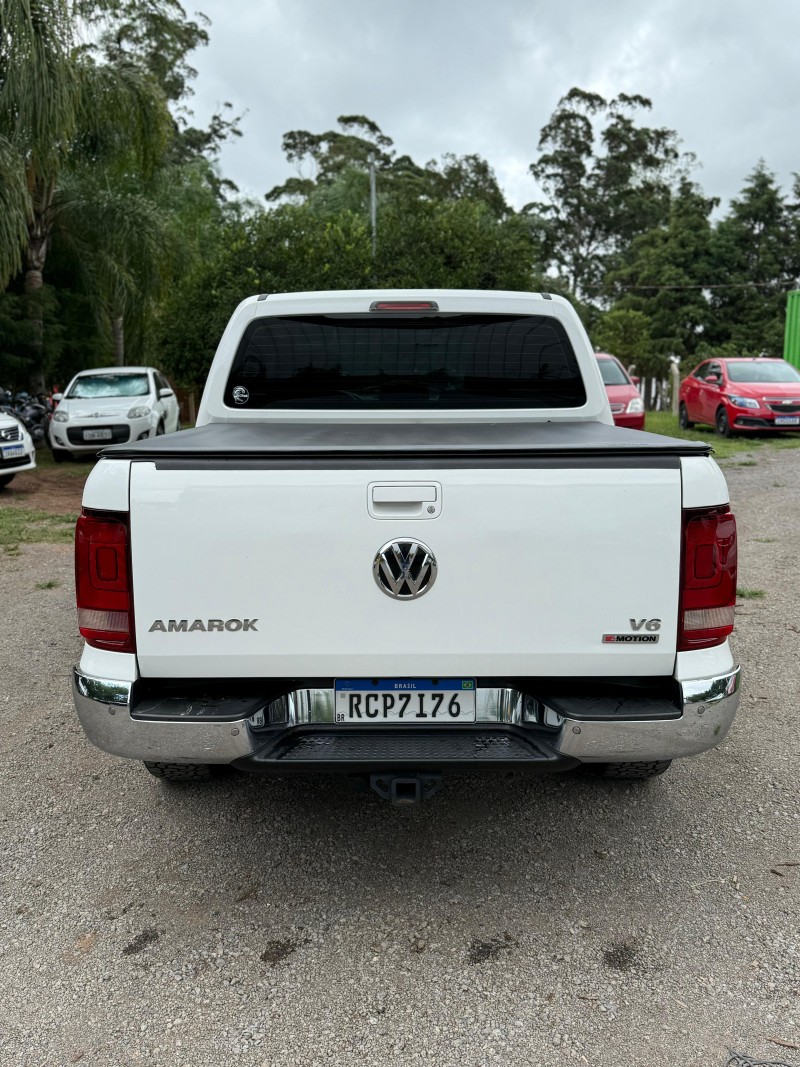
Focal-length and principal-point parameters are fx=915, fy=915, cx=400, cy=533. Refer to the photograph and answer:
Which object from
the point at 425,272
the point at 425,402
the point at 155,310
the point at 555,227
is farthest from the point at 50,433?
the point at 555,227

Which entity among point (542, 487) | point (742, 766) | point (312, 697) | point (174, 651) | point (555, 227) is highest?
point (555, 227)

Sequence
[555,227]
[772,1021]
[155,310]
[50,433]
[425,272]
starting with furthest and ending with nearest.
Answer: [555,227] → [155,310] → [425,272] → [50,433] → [772,1021]

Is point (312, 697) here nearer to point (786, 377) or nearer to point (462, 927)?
point (462, 927)

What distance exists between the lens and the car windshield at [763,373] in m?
18.0

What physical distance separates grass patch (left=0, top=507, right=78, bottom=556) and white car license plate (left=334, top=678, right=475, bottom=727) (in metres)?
7.26

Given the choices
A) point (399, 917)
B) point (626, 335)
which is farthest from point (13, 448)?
point (626, 335)

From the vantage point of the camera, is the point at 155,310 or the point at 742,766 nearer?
the point at 742,766

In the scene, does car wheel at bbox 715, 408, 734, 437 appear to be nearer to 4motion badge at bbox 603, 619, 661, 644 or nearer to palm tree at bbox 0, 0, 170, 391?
palm tree at bbox 0, 0, 170, 391

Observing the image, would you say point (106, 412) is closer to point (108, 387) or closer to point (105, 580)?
point (108, 387)

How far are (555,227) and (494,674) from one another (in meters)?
57.6

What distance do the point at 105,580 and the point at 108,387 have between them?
1430cm

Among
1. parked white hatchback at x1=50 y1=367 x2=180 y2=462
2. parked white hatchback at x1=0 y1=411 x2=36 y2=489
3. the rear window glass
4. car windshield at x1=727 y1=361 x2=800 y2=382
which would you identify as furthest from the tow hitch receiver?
car windshield at x1=727 y1=361 x2=800 y2=382

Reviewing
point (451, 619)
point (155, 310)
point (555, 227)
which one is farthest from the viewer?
point (555, 227)

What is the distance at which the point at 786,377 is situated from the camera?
708 inches
